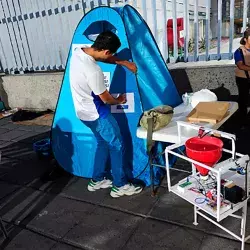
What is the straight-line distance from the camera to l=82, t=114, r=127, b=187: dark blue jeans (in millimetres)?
2926

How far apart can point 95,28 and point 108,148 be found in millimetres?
1481

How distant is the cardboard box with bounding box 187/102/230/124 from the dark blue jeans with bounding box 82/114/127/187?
79 cm

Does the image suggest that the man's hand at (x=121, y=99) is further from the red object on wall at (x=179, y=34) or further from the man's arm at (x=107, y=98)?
the red object on wall at (x=179, y=34)

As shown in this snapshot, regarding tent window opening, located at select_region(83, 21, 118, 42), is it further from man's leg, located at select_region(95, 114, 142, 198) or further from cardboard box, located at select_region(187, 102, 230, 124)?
cardboard box, located at select_region(187, 102, 230, 124)

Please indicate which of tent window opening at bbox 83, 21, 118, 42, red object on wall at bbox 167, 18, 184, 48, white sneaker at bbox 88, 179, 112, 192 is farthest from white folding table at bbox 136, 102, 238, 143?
red object on wall at bbox 167, 18, 184, 48

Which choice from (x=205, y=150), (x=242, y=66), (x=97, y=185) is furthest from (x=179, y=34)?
(x=205, y=150)

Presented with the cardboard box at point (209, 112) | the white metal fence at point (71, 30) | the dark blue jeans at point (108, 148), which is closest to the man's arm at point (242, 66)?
the white metal fence at point (71, 30)

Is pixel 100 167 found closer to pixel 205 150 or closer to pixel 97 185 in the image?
pixel 97 185

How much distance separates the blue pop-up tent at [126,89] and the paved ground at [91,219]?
1.29ft

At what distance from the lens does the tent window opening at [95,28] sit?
11.0 feet

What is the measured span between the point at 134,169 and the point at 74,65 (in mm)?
1449

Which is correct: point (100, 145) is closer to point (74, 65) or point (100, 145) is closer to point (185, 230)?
point (74, 65)

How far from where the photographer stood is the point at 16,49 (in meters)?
6.95

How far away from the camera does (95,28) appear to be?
3.42 m
